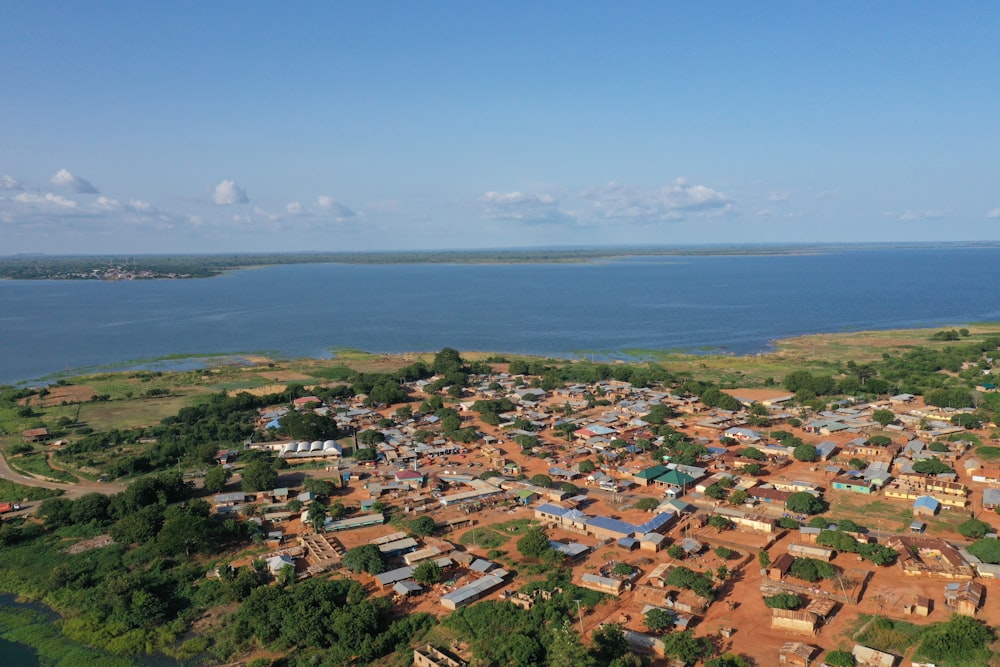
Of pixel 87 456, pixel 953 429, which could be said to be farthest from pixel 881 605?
pixel 87 456

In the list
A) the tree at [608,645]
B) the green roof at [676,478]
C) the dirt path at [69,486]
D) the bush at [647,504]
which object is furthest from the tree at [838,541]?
the dirt path at [69,486]

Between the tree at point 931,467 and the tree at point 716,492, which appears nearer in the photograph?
the tree at point 716,492

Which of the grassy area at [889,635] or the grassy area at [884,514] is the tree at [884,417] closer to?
the grassy area at [884,514]

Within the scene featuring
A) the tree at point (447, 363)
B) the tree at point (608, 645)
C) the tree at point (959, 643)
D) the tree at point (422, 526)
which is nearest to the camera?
the tree at point (959, 643)

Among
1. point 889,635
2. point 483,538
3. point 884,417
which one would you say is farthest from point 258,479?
point 884,417

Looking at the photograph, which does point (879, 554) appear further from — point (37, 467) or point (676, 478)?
point (37, 467)

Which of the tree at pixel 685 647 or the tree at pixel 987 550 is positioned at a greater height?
the tree at pixel 987 550

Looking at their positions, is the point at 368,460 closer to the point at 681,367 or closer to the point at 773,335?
the point at 681,367

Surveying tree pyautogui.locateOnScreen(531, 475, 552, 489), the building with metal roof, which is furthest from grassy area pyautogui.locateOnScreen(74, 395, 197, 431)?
the building with metal roof
